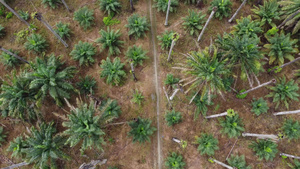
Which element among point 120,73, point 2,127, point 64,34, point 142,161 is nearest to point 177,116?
point 142,161

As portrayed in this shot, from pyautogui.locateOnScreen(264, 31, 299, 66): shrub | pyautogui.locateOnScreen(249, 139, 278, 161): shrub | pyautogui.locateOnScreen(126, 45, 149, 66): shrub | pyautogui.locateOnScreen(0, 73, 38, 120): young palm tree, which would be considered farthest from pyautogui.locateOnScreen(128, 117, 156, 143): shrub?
pyautogui.locateOnScreen(264, 31, 299, 66): shrub

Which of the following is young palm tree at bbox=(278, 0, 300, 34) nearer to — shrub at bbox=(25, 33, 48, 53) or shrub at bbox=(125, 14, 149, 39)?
shrub at bbox=(125, 14, 149, 39)

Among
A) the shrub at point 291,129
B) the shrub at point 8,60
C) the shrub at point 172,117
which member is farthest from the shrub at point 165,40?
the shrub at point 8,60

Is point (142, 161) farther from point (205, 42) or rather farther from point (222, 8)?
point (222, 8)

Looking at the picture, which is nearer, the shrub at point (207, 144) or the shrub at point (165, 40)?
the shrub at point (207, 144)

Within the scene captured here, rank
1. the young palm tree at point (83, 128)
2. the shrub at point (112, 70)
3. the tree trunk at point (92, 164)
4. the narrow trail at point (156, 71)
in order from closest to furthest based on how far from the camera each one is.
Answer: the young palm tree at point (83, 128), the tree trunk at point (92, 164), the narrow trail at point (156, 71), the shrub at point (112, 70)

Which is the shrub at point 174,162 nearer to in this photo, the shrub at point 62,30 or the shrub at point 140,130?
the shrub at point 140,130

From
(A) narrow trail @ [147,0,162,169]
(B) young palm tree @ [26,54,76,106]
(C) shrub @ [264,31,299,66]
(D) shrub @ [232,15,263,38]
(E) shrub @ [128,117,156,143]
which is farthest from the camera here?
(A) narrow trail @ [147,0,162,169]
